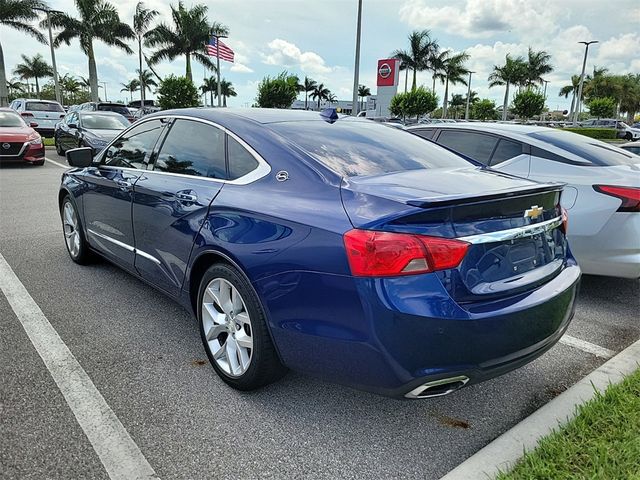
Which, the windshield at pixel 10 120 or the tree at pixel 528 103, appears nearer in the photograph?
the windshield at pixel 10 120

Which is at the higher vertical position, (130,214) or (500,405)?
(130,214)

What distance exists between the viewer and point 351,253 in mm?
2068

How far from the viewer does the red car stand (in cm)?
1234

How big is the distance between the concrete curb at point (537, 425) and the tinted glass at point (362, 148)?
1.45 metres

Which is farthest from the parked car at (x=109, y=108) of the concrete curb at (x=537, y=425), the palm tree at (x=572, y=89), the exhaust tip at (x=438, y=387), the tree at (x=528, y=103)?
the palm tree at (x=572, y=89)

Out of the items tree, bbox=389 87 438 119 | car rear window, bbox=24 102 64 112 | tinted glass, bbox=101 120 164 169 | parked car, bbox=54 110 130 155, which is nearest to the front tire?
tinted glass, bbox=101 120 164 169

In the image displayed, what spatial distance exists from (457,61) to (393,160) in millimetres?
55656

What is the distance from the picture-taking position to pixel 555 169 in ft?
14.2

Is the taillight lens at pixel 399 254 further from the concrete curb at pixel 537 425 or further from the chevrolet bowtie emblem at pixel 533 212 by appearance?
the concrete curb at pixel 537 425

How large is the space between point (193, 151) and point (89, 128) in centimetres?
1189

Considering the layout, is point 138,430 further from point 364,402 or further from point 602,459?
point 602,459

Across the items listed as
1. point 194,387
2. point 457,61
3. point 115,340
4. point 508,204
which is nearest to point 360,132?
point 508,204

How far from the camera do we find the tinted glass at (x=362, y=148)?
268 centimetres

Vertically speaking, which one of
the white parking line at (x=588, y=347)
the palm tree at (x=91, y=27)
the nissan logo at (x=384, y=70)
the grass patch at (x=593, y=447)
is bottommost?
the white parking line at (x=588, y=347)
